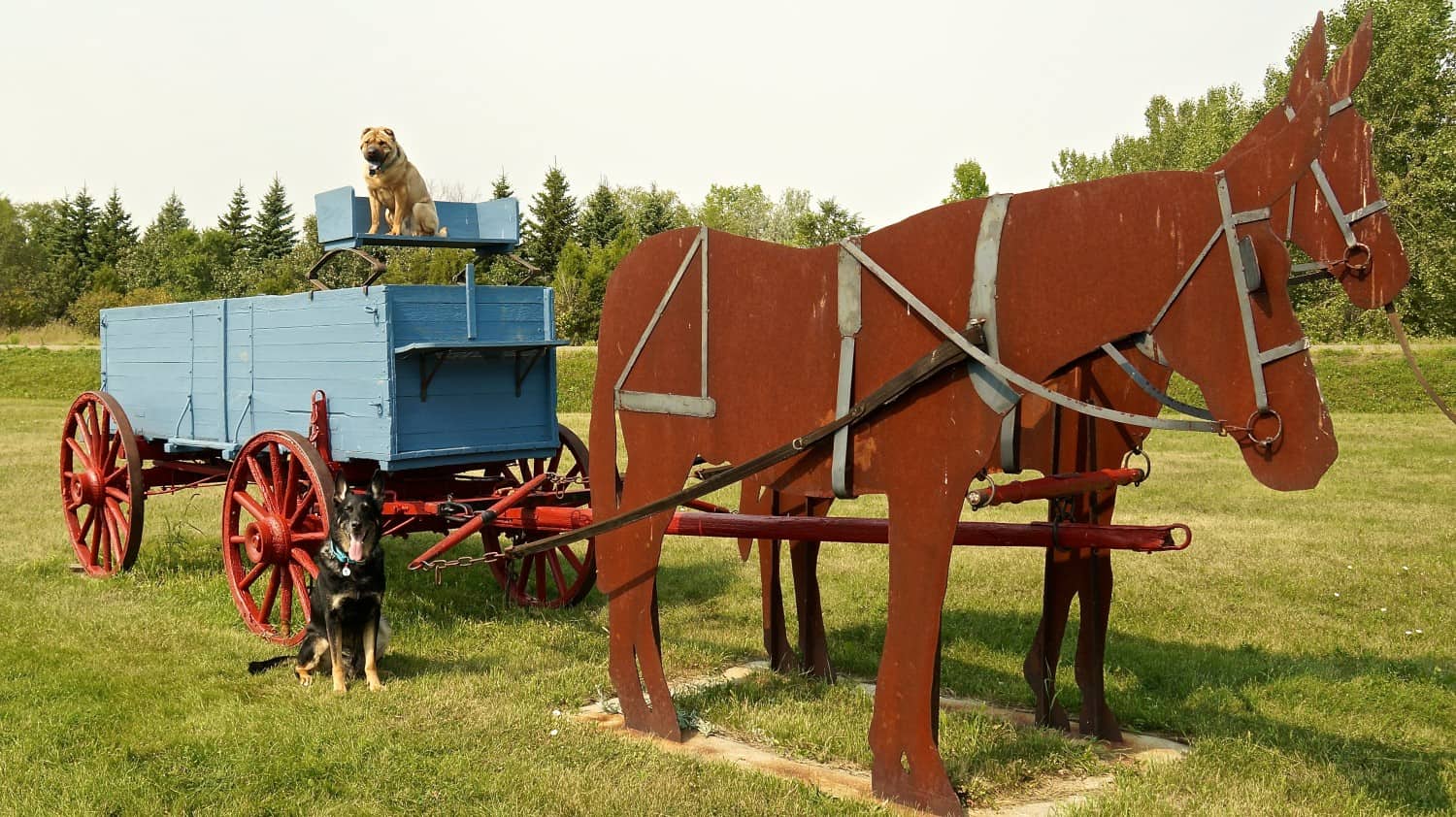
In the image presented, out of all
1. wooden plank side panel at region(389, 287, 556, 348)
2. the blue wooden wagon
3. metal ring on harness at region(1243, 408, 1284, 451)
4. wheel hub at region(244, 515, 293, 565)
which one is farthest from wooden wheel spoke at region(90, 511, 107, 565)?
metal ring on harness at region(1243, 408, 1284, 451)

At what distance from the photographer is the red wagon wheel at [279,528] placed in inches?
269

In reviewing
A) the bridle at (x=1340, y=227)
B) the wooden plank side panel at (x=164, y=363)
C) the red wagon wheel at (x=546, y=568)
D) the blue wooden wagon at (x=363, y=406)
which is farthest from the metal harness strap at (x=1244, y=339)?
the wooden plank side panel at (x=164, y=363)

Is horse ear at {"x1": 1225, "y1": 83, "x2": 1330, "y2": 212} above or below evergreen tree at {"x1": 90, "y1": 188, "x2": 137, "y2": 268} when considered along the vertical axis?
below

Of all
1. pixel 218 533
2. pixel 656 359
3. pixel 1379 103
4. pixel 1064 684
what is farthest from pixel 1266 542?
pixel 1379 103

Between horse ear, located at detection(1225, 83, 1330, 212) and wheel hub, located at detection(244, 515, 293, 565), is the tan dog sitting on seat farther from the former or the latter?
horse ear, located at detection(1225, 83, 1330, 212)

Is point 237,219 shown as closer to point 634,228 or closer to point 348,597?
point 634,228

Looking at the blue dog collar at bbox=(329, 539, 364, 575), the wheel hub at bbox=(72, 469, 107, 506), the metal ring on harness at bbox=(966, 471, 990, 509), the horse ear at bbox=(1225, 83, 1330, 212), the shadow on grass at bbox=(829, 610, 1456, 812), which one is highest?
the horse ear at bbox=(1225, 83, 1330, 212)

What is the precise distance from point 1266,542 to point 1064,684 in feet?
17.4

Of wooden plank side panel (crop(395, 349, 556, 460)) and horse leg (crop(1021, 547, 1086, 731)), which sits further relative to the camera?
wooden plank side panel (crop(395, 349, 556, 460))

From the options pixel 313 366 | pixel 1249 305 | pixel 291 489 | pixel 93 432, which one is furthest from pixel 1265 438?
pixel 93 432

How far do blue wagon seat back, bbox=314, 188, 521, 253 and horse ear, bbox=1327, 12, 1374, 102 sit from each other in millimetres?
4894

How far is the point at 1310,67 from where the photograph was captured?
414 cm

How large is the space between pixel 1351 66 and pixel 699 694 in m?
4.18

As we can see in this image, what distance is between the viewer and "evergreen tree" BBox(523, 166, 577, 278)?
46500mm
